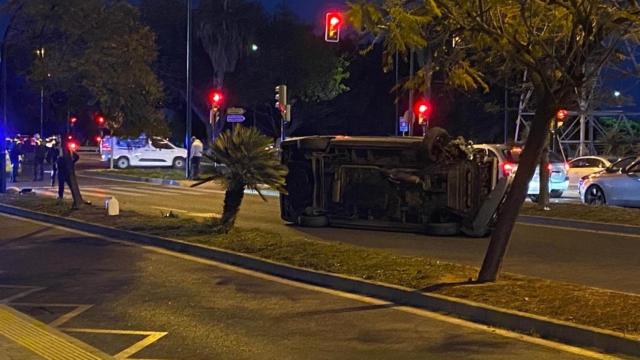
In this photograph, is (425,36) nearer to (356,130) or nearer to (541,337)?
(541,337)

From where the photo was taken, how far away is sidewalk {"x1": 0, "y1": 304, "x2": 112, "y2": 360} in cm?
626

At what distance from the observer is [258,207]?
68.2 ft

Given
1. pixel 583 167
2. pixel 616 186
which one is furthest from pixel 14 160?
pixel 616 186

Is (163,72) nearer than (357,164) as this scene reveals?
No

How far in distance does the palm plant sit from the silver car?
9.51 m

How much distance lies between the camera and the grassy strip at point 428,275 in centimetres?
789

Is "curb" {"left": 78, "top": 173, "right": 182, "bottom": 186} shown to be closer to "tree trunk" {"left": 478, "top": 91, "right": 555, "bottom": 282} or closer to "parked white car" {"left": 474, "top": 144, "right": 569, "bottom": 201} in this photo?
"parked white car" {"left": 474, "top": 144, "right": 569, "bottom": 201}

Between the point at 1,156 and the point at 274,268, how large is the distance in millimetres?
16209

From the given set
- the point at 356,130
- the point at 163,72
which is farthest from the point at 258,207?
the point at 356,130

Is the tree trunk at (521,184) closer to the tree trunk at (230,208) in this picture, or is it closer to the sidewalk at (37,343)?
the sidewalk at (37,343)

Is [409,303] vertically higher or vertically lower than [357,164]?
lower

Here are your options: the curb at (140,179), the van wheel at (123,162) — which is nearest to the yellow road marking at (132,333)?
the curb at (140,179)

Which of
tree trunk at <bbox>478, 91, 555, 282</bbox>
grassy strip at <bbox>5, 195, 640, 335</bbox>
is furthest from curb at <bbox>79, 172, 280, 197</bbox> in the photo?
tree trunk at <bbox>478, 91, 555, 282</bbox>

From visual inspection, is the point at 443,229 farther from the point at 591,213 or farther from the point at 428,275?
the point at 428,275
